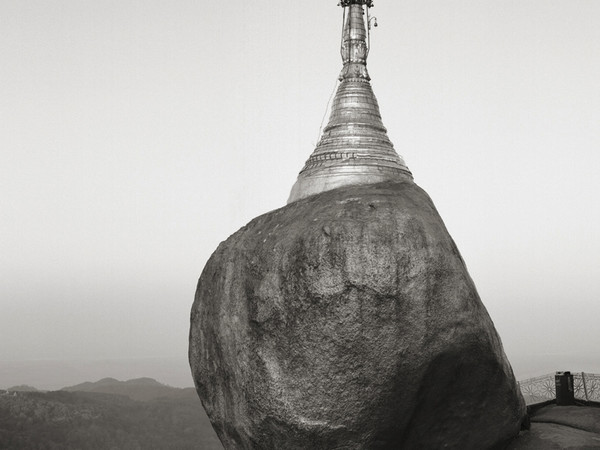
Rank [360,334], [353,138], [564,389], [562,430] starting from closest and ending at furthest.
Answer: [360,334]
[562,430]
[564,389]
[353,138]

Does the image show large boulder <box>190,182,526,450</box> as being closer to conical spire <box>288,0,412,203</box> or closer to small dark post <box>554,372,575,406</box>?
small dark post <box>554,372,575,406</box>

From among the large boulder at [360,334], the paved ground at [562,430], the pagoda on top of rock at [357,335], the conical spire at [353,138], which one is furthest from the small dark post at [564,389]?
the conical spire at [353,138]

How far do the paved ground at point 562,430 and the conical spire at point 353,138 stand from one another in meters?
5.96

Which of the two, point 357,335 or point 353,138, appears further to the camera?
point 353,138

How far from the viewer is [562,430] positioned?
6.23m

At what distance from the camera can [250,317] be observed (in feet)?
17.2

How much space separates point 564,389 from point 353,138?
6.88 metres

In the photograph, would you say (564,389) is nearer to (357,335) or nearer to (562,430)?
(562,430)

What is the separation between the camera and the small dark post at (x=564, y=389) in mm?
7173

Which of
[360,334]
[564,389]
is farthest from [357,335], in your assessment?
[564,389]

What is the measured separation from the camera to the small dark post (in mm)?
7173

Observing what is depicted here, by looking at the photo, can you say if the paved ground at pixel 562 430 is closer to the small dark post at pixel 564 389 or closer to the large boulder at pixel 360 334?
the small dark post at pixel 564 389

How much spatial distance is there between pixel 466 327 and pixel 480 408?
0.87m

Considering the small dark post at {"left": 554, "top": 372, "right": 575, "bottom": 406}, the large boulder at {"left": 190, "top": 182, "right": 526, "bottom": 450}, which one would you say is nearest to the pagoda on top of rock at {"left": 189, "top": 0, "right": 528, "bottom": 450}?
the large boulder at {"left": 190, "top": 182, "right": 526, "bottom": 450}
